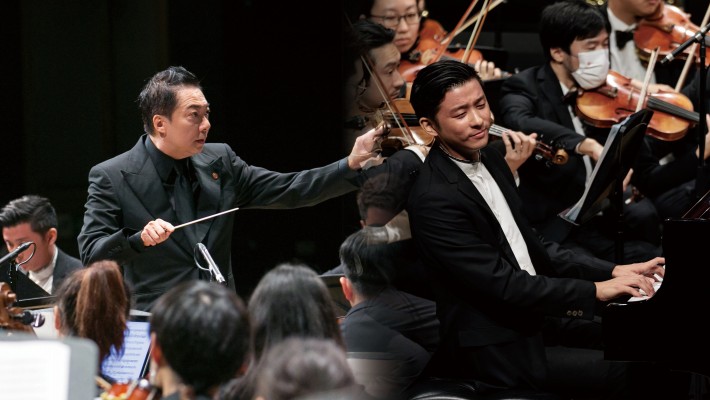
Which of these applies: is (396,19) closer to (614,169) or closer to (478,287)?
(614,169)

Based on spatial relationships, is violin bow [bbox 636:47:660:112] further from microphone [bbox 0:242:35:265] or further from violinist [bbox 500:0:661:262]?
microphone [bbox 0:242:35:265]

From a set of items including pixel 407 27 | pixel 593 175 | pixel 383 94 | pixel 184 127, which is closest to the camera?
pixel 184 127

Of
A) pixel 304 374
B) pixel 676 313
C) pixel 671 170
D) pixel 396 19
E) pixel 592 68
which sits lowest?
pixel 671 170

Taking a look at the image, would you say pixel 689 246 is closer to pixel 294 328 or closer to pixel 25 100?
pixel 294 328

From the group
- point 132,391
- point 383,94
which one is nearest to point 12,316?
point 132,391

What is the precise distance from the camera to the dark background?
9.18ft

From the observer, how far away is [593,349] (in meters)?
3.84

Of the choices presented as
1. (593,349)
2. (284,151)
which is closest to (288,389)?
(284,151)

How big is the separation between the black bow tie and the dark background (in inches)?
94.3

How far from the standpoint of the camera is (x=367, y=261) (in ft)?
10.1

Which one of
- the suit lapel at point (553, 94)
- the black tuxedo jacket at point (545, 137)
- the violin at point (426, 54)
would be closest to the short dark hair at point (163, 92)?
the violin at point (426, 54)

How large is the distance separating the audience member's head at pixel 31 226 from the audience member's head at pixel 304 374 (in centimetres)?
92

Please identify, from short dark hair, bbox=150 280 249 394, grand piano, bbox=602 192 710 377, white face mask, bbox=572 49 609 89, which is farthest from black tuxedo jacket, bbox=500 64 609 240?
short dark hair, bbox=150 280 249 394

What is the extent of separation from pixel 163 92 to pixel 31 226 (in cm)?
51
